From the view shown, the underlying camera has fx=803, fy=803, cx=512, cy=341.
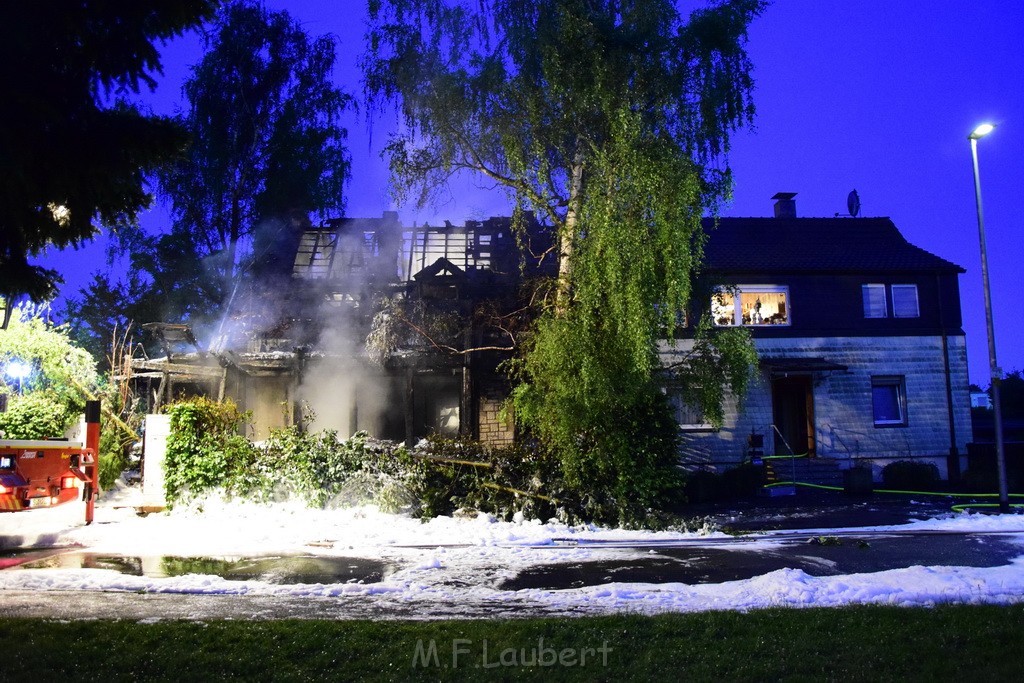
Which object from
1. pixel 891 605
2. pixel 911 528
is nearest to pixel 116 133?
pixel 891 605

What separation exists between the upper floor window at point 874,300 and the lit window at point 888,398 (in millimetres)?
1896

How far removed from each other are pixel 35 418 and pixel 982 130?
19.8 meters

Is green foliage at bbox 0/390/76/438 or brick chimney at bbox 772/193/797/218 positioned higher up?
brick chimney at bbox 772/193/797/218

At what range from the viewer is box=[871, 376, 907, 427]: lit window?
22.7 m

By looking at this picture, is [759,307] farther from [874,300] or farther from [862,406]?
[862,406]

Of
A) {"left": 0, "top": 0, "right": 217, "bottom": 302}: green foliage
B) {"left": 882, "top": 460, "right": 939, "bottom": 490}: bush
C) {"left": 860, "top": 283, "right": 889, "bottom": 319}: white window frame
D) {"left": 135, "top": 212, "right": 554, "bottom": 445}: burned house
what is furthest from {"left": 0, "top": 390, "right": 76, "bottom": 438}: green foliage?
{"left": 860, "top": 283, "right": 889, "bottom": 319}: white window frame

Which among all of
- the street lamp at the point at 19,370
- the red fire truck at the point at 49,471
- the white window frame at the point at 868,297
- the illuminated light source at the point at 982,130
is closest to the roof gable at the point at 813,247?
the white window frame at the point at 868,297

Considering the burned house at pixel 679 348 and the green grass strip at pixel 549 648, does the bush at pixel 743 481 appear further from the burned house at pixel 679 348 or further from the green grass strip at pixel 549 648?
the green grass strip at pixel 549 648

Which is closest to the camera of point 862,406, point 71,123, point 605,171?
point 71,123

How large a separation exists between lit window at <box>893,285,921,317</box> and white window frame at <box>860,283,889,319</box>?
0.27 m

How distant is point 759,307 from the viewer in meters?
23.2

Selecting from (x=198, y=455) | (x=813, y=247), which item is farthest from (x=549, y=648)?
(x=813, y=247)

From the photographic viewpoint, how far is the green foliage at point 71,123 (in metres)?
5.94

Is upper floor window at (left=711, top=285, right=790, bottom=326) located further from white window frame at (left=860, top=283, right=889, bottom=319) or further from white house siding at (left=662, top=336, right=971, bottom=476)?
white window frame at (left=860, top=283, right=889, bottom=319)
